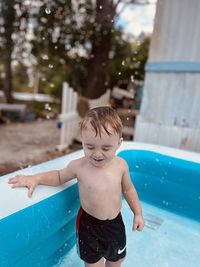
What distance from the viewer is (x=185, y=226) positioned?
231 centimetres

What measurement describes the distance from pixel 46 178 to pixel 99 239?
1.44ft

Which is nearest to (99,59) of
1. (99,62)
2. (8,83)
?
(99,62)

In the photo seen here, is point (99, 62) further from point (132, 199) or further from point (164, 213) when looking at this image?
point (132, 199)

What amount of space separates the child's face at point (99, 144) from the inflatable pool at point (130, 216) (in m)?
0.37

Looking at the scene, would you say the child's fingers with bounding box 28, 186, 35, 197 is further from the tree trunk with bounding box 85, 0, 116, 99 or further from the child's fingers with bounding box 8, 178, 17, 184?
the tree trunk with bounding box 85, 0, 116, 99

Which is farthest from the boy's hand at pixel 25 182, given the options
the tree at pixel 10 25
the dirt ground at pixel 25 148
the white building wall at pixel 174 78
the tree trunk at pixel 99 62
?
the tree at pixel 10 25

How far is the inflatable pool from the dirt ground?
6.04ft

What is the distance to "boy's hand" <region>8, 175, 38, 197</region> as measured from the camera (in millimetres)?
1393

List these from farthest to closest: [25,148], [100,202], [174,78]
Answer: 1. [25,148]
2. [174,78]
3. [100,202]

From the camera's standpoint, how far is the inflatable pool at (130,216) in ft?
4.20

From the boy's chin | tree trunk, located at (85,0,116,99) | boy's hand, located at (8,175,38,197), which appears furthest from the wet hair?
tree trunk, located at (85,0,116,99)

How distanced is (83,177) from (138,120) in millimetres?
2361

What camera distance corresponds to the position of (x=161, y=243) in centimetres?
206

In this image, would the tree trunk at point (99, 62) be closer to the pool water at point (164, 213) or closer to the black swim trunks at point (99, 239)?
the pool water at point (164, 213)
